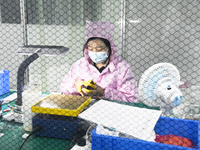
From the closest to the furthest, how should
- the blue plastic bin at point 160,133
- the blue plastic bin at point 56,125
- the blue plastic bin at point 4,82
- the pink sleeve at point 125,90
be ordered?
the blue plastic bin at point 160,133 → the blue plastic bin at point 56,125 → the blue plastic bin at point 4,82 → the pink sleeve at point 125,90

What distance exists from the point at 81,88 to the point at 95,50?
33 cm

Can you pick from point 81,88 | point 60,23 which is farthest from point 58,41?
point 81,88

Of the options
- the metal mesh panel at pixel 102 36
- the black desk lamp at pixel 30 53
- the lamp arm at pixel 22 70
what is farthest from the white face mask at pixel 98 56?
the lamp arm at pixel 22 70

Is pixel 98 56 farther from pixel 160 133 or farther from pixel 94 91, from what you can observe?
pixel 160 133

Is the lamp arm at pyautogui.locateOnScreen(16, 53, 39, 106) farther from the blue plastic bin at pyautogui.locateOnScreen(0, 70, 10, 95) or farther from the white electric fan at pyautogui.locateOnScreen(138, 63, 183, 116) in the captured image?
the white electric fan at pyautogui.locateOnScreen(138, 63, 183, 116)

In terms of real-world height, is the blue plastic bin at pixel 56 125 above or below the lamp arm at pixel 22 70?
below

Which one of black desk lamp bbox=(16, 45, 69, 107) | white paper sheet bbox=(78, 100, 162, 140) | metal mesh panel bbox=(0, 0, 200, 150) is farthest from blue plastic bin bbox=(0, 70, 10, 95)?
white paper sheet bbox=(78, 100, 162, 140)

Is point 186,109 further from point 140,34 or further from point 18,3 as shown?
point 18,3

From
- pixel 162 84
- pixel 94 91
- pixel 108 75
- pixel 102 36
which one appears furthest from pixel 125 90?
pixel 162 84

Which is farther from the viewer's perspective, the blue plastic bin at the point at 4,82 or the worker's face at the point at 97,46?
the worker's face at the point at 97,46

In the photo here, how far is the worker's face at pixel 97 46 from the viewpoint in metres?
1.58

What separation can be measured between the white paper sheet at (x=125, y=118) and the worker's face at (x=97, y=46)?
742mm

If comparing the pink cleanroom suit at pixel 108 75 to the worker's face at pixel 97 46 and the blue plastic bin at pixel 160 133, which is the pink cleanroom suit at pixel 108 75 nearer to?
the worker's face at pixel 97 46

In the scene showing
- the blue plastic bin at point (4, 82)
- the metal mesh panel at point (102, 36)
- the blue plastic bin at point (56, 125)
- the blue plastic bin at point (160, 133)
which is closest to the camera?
the blue plastic bin at point (160, 133)
